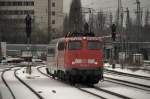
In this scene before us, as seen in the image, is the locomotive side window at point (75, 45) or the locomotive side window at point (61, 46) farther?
the locomotive side window at point (61, 46)

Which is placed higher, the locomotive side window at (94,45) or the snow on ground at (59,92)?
the locomotive side window at (94,45)

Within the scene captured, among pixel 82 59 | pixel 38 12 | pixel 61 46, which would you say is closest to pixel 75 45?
pixel 82 59

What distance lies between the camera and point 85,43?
110ft

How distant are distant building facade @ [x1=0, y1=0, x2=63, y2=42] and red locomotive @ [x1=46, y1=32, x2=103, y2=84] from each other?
425 ft

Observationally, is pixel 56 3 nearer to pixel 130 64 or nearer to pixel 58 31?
pixel 58 31

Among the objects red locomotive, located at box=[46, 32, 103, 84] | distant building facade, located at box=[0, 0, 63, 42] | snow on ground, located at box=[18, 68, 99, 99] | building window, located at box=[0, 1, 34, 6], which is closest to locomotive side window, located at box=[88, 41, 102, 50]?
red locomotive, located at box=[46, 32, 103, 84]

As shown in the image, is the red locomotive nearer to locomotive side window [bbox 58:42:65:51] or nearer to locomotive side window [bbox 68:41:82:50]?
locomotive side window [bbox 68:41:82:50]

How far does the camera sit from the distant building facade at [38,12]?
167000 mm

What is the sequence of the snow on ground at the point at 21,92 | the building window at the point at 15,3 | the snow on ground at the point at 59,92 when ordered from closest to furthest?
the snow on ground at the point at 59,92 < the snow on ground at the point at 21,92 < the building window at the point at 15,3

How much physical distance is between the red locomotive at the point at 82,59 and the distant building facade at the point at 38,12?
5096 inches

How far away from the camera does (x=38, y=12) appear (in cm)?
17438

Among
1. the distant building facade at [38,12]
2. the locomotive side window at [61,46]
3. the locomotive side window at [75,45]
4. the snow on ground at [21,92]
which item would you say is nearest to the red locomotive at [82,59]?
the locomotive side window at [75,45]

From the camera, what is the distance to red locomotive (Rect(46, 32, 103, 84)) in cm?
3272

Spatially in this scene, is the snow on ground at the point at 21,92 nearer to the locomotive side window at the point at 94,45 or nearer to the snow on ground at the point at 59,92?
the snow on ground at the point at 59,92
